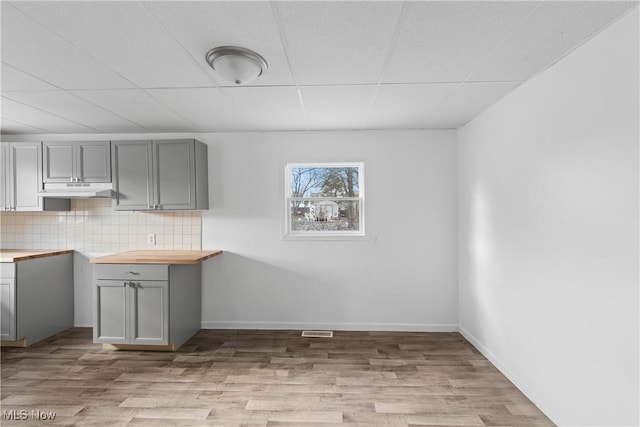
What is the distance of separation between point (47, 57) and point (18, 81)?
Answer: 0.60 metres

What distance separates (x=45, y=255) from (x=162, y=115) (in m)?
2.04

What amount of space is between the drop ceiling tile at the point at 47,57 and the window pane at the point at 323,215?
6.91ft

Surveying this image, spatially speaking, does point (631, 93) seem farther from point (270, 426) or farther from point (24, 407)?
point (24, 407)

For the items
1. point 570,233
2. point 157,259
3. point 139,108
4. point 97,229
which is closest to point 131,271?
point 157,259

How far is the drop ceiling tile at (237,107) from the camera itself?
254cm

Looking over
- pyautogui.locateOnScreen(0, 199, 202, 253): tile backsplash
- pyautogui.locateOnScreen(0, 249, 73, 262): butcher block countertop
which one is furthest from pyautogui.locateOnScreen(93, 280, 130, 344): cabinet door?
pyautogui.locateOnScreen(0, 249, 73, 262): butcher block countertop

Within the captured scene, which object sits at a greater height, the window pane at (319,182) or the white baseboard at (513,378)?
the window pane at (319,182)

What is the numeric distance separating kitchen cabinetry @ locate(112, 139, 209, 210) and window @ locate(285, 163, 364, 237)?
1070mm

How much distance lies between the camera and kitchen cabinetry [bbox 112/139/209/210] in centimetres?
347

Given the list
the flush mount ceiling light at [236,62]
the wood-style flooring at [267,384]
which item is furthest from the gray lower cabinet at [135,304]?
the flush mount ceiling light at [236,62]

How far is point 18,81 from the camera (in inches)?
90.7

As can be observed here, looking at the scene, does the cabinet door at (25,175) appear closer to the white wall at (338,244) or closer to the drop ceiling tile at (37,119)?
the drop ceiling tile at (37,119)

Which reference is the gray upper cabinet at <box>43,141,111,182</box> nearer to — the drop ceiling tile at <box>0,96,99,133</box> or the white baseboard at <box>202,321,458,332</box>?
the drop ceiling tile at <box>0,96,99,133</box>

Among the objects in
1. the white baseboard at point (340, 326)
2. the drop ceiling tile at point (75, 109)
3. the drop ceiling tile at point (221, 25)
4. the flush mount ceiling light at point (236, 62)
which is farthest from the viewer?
the white baseboard at point (340, 326)
